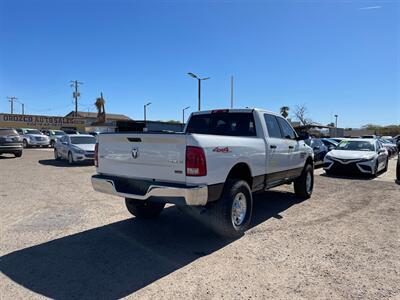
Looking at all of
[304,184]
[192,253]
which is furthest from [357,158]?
[192,253]

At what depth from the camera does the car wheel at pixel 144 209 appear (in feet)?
19.7

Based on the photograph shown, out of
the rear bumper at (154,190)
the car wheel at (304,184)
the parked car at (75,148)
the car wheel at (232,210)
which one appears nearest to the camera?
the rear bumper at (154,190)

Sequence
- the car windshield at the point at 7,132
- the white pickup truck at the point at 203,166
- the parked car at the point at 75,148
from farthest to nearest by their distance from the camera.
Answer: the car windshield at the point at 7,132, the parked car at the point at 75,148, the white pickup truck at the point at 203,166

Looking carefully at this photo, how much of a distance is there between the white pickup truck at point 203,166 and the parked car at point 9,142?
1556cm

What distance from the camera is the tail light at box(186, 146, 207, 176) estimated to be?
4352 millimetres

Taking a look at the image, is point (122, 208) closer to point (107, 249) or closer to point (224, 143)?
point (107, 249)

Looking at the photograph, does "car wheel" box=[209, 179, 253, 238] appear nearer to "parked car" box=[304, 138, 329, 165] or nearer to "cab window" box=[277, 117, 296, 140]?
"cab window" box=[277, 117, 296, 140]

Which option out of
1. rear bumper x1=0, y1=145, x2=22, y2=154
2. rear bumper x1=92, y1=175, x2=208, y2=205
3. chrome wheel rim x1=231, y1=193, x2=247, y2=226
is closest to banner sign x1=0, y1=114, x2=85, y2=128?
rear bumper x1=0, y1=145, x2=22, y2=154

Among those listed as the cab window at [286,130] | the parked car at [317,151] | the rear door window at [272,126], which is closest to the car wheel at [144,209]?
the rear door window at [272,126]

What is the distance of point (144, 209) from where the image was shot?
616 cm

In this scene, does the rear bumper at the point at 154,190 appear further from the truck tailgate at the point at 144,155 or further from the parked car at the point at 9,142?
the parked car at the point at 9,142

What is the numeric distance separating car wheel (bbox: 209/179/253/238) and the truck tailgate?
79cm

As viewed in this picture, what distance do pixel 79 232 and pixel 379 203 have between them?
6669mm

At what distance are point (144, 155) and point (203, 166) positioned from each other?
92 cm
